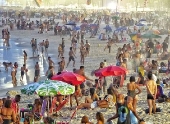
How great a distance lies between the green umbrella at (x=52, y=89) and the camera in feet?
32.8

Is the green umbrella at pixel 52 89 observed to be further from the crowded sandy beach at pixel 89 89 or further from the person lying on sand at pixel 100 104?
the person lying on sand at pixel 100 104

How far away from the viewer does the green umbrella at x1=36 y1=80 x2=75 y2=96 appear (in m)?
10.0

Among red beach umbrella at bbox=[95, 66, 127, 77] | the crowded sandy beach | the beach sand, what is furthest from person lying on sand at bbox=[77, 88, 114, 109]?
red beach umbrella at bbox=[95, 66, 127, 77]

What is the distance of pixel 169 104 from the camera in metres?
11.9

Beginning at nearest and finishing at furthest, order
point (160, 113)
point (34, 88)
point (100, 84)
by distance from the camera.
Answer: point (34, 88), point (160, 113), point (100, 84)

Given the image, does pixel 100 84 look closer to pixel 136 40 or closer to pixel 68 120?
pixel 68 120

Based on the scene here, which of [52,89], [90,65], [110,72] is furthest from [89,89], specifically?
[90,65]

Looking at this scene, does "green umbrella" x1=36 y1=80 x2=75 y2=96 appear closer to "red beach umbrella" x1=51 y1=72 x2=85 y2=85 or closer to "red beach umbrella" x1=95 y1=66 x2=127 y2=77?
"red beach umbrella" x1=51 y1=72 x2=85 y2=85

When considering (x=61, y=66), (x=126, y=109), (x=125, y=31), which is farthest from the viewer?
(x=125, y=31)

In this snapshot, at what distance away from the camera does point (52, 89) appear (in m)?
10.1

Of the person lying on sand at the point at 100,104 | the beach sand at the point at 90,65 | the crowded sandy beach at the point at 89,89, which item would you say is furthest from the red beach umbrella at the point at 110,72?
the beach sand at the point at 90,65

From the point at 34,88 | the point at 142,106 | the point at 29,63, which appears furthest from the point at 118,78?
the point at 29,63

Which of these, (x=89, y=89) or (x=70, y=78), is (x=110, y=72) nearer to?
(x=70, y=78)

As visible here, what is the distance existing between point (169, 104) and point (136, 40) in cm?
1410
